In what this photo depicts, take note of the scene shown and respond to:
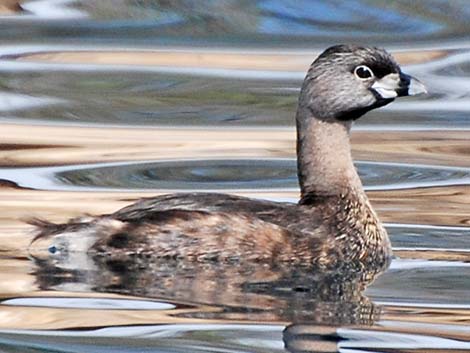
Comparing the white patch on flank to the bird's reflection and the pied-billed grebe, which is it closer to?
the pied-billed grebe

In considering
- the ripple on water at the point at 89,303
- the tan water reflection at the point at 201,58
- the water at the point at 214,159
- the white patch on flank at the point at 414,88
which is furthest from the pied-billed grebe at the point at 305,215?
the tan water reflection at the point at 201,58

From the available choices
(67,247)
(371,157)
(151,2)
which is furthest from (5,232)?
(151,2)

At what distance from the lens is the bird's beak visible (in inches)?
404

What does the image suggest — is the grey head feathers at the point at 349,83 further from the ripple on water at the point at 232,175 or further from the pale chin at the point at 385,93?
the ripple on water at the point at 232,175

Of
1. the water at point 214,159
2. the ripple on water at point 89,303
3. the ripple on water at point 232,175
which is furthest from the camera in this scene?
the ripple on water at point 232,175

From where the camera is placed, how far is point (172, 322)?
812 cm

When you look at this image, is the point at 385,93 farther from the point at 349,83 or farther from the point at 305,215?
the point at 305,215

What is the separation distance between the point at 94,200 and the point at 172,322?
3055 mm

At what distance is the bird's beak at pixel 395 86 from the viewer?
10.2 metres

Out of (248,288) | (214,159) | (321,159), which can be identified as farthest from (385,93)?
(214,159)

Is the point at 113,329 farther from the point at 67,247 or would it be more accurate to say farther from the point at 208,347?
the point at 67,247

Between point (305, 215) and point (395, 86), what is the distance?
0.90 m

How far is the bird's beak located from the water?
71cm

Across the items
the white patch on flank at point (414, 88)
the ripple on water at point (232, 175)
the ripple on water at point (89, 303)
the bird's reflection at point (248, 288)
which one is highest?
the white patch on flank at point (414, 88)
